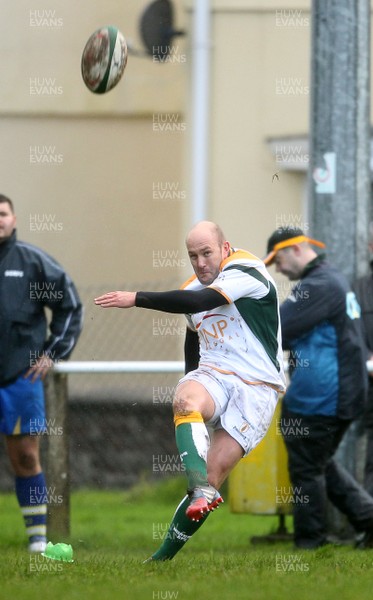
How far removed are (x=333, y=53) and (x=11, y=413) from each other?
320cm

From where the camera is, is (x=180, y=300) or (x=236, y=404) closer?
(x=180, y=300)

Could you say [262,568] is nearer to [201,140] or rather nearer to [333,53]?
[333,53]

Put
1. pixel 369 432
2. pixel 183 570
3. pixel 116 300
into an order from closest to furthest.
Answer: pixel 183 570, pixel 116 300, pixel 369 432

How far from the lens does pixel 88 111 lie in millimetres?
13133

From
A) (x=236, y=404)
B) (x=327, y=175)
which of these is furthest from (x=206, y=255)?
(x=327, y=175)

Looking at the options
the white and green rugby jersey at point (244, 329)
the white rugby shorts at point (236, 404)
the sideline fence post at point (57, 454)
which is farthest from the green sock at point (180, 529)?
the sideline fence post at point (57, 454)

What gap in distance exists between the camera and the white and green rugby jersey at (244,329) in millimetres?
7012

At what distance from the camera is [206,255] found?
23.2ft

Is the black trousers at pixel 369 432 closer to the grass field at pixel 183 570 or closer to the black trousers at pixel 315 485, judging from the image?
the black trousers at pixel 315 485

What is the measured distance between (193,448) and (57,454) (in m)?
2.73

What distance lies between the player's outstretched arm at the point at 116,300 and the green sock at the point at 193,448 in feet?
2.18

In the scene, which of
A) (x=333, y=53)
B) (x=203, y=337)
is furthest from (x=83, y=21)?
(x=203, y=337)

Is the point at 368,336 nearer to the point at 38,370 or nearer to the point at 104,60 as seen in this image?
the point at 38,370

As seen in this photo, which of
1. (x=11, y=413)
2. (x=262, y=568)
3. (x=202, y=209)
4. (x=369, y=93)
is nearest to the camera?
(x=262, y=568)
